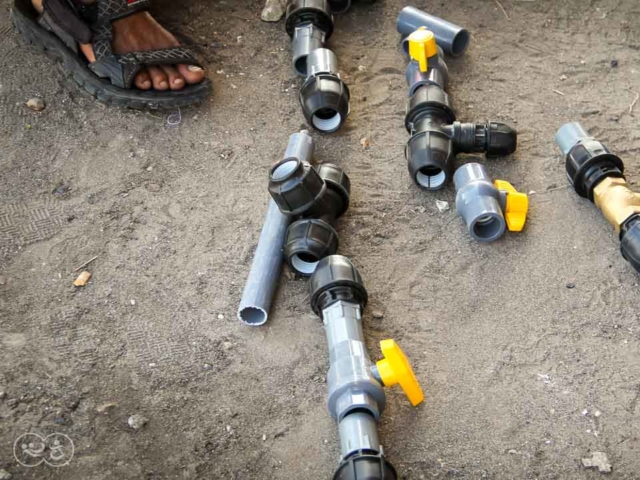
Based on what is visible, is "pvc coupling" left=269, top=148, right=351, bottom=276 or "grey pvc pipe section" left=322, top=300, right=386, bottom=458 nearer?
"grey pvc pipe section" left=322, top=300, right=386, bottom=458

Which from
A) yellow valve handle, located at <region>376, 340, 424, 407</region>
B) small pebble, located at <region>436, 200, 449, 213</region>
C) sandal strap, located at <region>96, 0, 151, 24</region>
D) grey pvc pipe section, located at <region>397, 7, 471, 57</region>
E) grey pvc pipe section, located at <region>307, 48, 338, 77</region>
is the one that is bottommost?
small pebble, located at <region>436, 200, 449, 213</region>

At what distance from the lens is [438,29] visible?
3148mm

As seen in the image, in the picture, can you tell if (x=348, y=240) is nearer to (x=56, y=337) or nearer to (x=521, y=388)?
(x=521, y=388)

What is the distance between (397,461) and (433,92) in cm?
140

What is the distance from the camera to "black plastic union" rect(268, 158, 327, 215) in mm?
2385

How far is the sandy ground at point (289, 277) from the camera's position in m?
2.11

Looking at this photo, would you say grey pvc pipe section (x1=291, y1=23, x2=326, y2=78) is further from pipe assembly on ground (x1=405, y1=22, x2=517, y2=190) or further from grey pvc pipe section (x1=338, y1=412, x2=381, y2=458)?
grey pvc pipe section (x1=338, y1=412, x2=381, y2=458)

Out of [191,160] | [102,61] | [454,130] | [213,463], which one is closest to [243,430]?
[213,463]

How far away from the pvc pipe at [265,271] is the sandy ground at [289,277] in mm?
56

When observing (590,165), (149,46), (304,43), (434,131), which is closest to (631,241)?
(590,165)

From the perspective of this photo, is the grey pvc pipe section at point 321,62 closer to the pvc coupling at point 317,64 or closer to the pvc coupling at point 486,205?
the pvc coupling at point 317,64

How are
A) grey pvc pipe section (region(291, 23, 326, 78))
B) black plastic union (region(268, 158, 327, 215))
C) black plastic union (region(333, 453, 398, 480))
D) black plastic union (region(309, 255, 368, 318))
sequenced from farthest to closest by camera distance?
grey pvc pipe section (region(291, 23, 326, 78)) → black plastic union (region(268, 158, 327, 215)) → black plastic union (region(309, 255, 368, 318)) → black plastic union (region(333, 453, 398, 480))

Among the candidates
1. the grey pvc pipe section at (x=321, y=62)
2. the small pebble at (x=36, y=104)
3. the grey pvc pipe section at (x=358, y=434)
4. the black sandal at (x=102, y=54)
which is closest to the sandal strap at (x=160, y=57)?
the black sandal at (x=102, y=54)

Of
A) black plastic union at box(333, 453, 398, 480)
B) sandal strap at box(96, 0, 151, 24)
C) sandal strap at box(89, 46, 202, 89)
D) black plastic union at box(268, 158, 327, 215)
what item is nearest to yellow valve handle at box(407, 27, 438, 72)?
black plastic union at box(268, 158, 327, 215)
